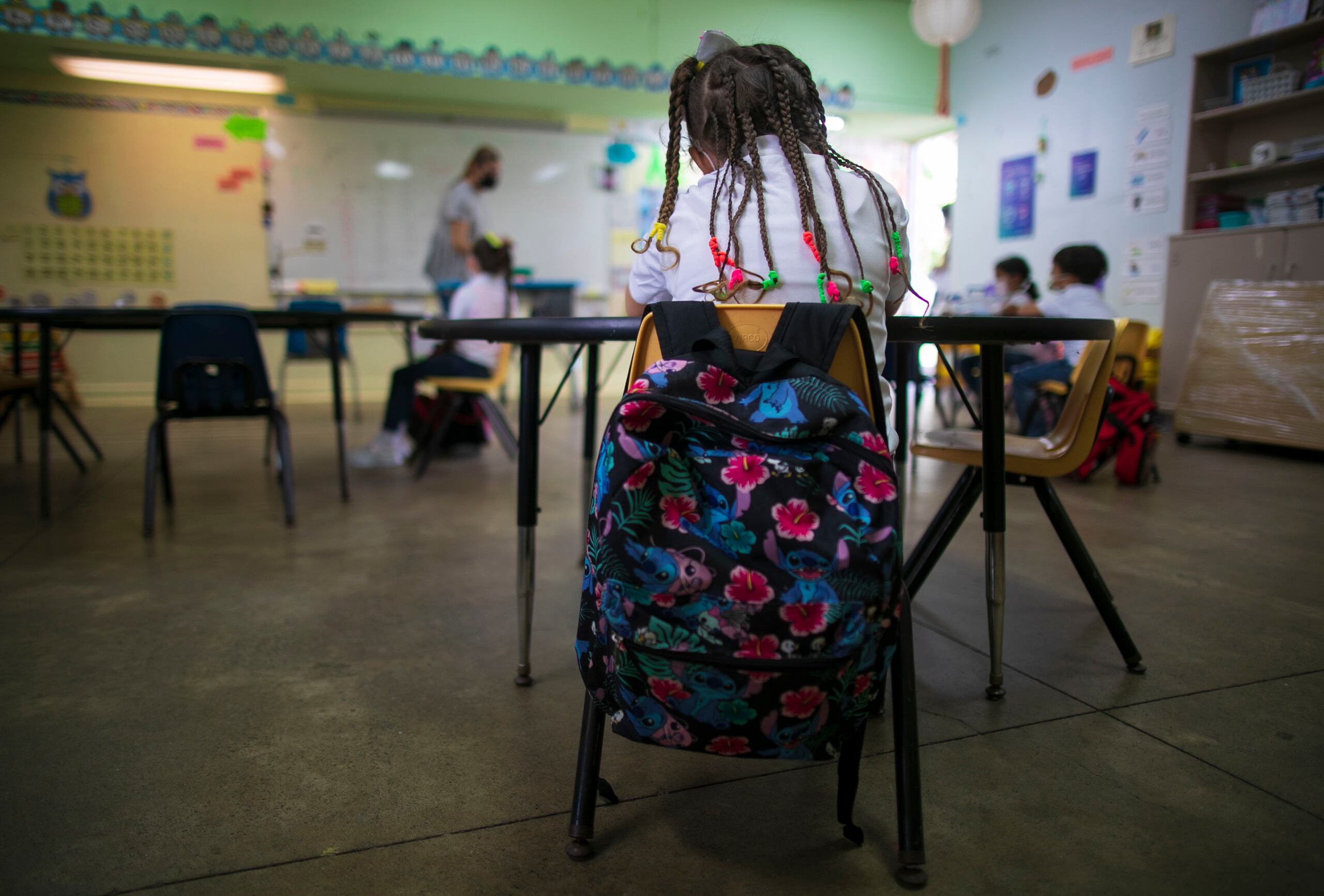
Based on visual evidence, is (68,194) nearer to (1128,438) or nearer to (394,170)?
(394,170)

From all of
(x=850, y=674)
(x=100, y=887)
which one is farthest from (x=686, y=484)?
(x=100, y=887)

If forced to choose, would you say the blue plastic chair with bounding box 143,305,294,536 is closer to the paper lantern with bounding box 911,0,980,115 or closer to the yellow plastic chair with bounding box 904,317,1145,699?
the yellow plastic chair with bounding box 904,317,1145,699

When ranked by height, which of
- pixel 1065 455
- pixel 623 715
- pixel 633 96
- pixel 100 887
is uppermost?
pixel 633 96

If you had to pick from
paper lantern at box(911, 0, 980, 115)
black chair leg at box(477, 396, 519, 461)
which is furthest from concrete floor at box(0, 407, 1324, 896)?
paper lantern at box(911, 0, 980, 115)

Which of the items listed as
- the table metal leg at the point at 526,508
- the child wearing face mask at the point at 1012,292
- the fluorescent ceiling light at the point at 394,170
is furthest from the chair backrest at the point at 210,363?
the fluorescent ceiling light at the point at 394,170

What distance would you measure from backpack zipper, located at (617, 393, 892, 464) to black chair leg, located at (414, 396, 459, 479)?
2.78 metres

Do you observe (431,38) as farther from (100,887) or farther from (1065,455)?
(100,887)

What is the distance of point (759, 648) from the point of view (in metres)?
0.88

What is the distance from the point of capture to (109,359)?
650 centimetres

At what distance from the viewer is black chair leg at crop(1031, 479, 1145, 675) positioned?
160cm

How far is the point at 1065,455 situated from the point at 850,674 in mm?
984

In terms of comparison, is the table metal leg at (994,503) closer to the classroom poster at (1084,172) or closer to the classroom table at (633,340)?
the classroom table at (633,340)

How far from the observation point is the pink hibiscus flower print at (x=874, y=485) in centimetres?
89

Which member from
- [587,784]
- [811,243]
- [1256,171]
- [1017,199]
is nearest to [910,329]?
[811,243]
